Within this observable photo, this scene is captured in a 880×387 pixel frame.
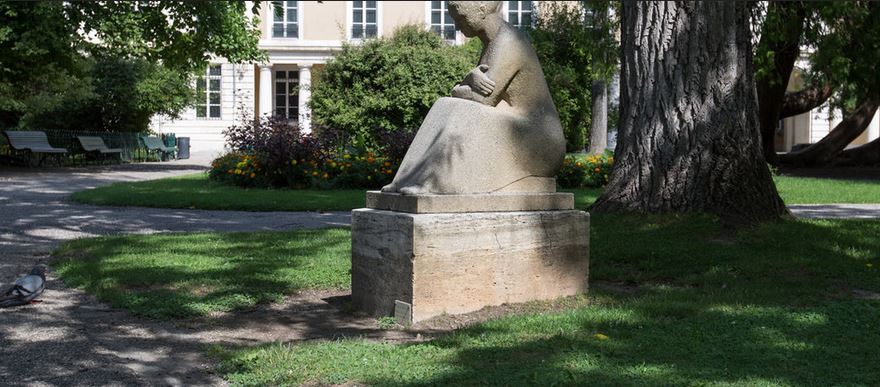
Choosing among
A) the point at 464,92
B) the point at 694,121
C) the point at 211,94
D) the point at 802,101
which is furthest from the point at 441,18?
the point at 464,92

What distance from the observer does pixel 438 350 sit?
464 cm

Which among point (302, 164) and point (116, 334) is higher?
point (302, 164)

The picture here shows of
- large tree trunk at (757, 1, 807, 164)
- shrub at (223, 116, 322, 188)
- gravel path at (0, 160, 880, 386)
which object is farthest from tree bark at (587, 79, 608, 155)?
gravel path at (0, 160, 880, 386)

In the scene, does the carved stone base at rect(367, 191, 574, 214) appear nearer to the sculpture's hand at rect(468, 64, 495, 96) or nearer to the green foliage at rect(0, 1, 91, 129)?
the sculpture's hand at rect(468, 64, 495, 96)

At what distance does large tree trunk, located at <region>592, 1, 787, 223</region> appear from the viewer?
8125 mm

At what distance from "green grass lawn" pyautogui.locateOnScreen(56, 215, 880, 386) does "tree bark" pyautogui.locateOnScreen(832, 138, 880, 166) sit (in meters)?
18.3

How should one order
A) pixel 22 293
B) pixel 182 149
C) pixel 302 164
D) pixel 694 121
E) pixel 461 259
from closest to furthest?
pixel 461 259, pixel 22 293, pixel 694 121, pixel 302 164, pixel 182 149

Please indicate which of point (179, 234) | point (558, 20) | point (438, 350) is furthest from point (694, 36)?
point (558, 20)

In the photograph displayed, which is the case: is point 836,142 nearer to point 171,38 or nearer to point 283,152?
point 283,152

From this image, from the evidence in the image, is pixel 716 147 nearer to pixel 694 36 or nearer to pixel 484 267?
pixel 694 36

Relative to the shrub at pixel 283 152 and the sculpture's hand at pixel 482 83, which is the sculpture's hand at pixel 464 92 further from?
the shrub at pixel 283 152

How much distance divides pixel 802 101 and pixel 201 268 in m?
22.0

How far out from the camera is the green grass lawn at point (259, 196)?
43.8 ft

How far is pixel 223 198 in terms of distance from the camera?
1400 centimetres
